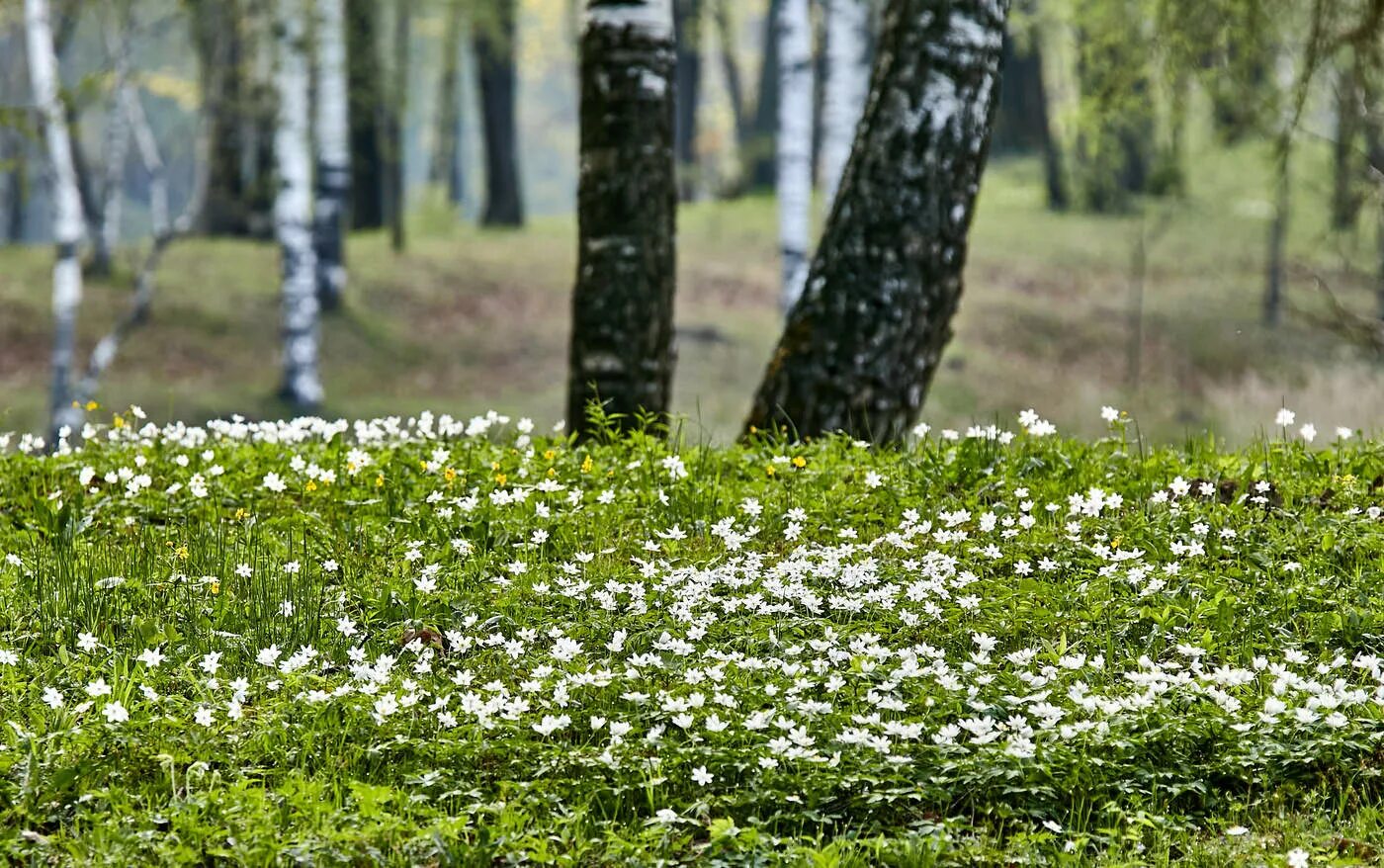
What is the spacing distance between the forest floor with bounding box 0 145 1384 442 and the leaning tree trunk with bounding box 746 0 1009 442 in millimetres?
10164

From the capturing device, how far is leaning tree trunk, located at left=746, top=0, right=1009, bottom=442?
8.02 metres

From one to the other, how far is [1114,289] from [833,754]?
24484 millimetres

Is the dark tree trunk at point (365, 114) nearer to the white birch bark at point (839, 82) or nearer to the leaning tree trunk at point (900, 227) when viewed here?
the white birch bark at point (839, 82)

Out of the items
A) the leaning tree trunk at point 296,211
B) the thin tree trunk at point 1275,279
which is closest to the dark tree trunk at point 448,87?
the leaning tree trunk at point 296,211

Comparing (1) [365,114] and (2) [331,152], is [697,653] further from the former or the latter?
(1) [365,114]

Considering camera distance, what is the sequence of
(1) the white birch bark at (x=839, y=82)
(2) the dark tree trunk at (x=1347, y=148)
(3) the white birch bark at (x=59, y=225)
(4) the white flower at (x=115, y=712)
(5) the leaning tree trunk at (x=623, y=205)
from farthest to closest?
(1) the white birch bark at (x=839, y=82) < (3) the white birch bark at (x=59, y=225) < (2) the dark tree trunk at (x=1347, y=148) < (5) the leaning tree trunk at (x=623, y=205) < (4) the white flower at (x=115, y=712)

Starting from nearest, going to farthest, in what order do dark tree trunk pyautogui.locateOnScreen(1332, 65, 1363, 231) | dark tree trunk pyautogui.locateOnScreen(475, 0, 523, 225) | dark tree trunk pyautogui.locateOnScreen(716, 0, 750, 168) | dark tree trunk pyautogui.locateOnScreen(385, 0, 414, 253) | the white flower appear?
the white flower → dark tree trunk pyautogui.locateOnScreen(1332, 65, 1363, 231) → dark tree trunk pyautogui.locateOnScreen(385, 0, 414, 253) → dark tree trunk pyautogui.locateOnScreen(475, 0, 523, 225) → dark tree trunk pyautogui.locateOnScreen(716, 0, 750, 168)

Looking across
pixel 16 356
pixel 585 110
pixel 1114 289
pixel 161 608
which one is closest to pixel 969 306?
pixel 1114 289

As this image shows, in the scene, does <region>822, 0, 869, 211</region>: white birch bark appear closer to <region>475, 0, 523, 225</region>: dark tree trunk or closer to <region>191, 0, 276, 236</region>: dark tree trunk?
<region>191, 0, 276, 236</region>: dark tree trunk

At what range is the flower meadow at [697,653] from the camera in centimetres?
393

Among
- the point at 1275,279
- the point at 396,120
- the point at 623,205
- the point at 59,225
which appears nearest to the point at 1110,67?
the point at 623,205

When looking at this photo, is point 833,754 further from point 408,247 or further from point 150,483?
point 408,247

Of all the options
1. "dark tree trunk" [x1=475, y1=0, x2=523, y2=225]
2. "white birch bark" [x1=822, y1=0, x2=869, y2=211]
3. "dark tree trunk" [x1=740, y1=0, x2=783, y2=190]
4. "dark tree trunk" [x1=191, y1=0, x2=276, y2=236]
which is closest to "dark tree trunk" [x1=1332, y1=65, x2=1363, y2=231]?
"white birch bark" [x1=822, y1=0, x2=869, y2=211]

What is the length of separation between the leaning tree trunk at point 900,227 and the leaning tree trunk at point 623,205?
104 cm
